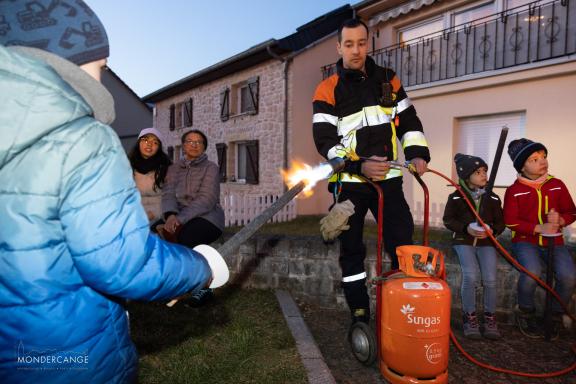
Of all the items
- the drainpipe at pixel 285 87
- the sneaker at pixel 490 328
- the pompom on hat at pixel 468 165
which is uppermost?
the drainpipe at pixel 285 87

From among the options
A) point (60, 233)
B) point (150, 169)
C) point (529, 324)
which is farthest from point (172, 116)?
point (60, 233)

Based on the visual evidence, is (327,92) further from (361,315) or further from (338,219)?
(361,315)

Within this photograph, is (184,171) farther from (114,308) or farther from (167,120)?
(167,120)

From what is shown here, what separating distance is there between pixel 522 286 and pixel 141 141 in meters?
4.40

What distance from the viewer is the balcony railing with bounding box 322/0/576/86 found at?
8.46 meters

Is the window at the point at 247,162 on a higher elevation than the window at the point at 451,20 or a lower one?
lower

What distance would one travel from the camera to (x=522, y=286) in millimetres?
3922

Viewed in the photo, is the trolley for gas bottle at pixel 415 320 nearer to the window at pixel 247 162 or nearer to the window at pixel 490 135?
the window at pixel 490 135

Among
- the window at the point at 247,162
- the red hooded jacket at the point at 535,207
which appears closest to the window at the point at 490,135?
the red hooded jacket at the point at 535,207

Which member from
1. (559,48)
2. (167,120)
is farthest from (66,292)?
(167,120)

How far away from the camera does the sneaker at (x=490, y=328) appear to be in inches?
146

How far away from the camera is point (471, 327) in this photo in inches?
148

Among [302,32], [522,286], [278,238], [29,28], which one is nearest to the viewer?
[29,28]

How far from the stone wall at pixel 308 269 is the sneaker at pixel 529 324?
25 cm
